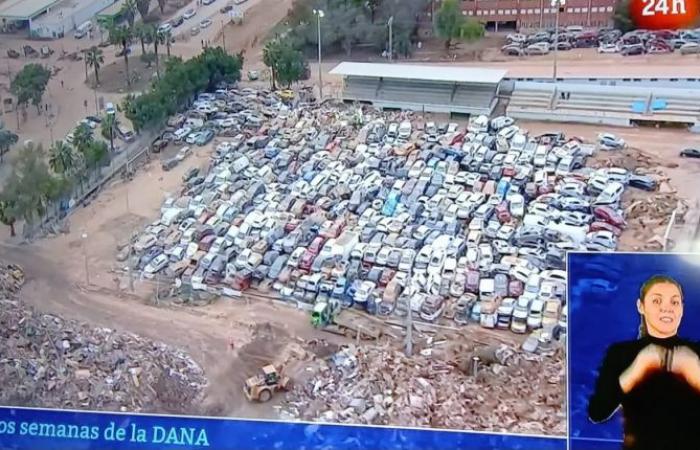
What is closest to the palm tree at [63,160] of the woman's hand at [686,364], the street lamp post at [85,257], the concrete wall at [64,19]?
the street lamp post at [85,257]

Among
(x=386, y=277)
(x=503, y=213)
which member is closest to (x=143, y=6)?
(x=503, y=213)

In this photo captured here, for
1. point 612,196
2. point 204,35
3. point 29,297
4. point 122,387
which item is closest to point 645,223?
point 612,196

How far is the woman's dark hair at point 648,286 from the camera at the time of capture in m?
2.74

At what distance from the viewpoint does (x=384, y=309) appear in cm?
440

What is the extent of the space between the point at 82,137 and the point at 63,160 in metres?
0.34

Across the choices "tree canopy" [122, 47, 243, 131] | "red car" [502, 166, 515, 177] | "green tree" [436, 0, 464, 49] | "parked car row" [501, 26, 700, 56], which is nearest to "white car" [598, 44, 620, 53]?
"parked car row" [501, 26, 700, 56]

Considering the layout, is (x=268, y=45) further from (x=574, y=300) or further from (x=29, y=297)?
(x=574, y=300)

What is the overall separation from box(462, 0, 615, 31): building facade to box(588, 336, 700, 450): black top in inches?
179

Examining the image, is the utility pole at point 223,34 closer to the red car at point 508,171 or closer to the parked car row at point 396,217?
the parked car row at point 396,217

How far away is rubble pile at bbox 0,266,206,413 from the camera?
403 cm

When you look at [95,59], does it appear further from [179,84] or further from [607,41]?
[607,41]

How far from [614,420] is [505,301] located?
5.03ft

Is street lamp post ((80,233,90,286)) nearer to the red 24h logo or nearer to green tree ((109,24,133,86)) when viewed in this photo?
green tree ((109,24,133,86))

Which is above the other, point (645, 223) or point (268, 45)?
point (268, 45)
